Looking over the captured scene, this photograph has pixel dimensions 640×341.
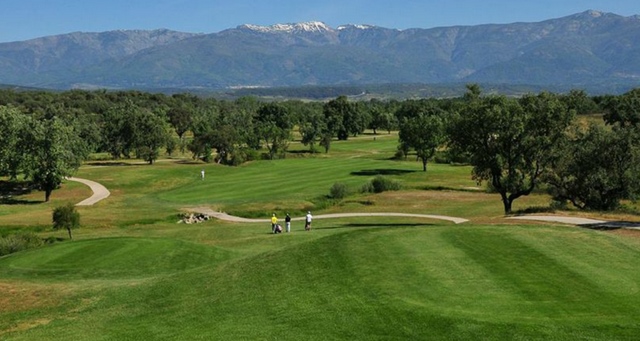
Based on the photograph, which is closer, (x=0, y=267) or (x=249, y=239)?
(x=0, y=267)

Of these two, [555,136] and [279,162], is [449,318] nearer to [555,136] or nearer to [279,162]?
[555,136]

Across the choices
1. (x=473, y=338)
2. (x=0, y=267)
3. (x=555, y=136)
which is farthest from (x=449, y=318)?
(x=555, y=136)

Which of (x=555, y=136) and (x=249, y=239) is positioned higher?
(x=555, y=136)

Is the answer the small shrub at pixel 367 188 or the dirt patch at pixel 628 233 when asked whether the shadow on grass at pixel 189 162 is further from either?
the dirt patch at pixel 628 233

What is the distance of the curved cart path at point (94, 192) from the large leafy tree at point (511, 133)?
46.3 metres

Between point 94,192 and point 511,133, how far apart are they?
58.1 metres

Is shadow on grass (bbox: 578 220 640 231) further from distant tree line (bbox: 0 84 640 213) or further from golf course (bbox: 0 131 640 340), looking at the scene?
distant tree line (bbox: 0 84 640 213)

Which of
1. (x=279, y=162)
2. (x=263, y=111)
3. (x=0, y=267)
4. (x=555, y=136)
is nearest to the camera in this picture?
(x=0, y=267)

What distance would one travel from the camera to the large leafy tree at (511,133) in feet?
165

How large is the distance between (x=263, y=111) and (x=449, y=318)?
556 feet

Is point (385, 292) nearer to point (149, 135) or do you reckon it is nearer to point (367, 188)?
point (367, 188)

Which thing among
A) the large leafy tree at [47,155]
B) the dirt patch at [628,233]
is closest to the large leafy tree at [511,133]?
the dirt patch at [628,233]

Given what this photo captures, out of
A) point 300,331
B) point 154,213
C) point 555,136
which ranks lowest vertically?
point 154,213

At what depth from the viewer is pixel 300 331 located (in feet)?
62.0
